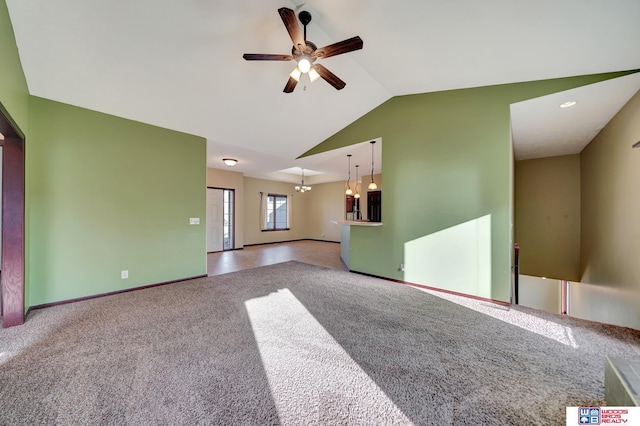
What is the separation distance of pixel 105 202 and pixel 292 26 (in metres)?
3.55

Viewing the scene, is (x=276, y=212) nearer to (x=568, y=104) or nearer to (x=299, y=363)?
(x=299, y=363)

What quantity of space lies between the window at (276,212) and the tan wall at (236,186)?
4.68 feet

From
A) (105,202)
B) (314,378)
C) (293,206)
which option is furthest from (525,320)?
(293,206)

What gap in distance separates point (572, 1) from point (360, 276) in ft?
13.9

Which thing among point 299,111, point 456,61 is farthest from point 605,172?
point 299,111

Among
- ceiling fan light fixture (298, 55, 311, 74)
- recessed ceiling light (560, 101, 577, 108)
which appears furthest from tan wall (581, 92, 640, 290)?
ceiling fan light fixture (298, 55, 311, 74)

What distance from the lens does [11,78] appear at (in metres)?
2.29

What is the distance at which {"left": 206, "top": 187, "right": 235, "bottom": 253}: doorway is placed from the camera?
7.60 m

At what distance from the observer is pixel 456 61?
9.71ft

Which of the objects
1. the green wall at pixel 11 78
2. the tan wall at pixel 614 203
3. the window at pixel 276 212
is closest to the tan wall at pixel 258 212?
the window at pixel 276 212

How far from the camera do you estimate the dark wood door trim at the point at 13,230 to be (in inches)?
102

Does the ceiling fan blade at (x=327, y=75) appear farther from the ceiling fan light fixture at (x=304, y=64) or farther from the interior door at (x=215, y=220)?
the interior door at (x=215, y=220)

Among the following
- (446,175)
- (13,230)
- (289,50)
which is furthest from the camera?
(446,175)

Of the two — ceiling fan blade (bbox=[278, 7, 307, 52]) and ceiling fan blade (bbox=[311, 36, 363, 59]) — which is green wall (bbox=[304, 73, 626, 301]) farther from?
ceiling fan blade (bbox=[278, 7, 307, 52])
